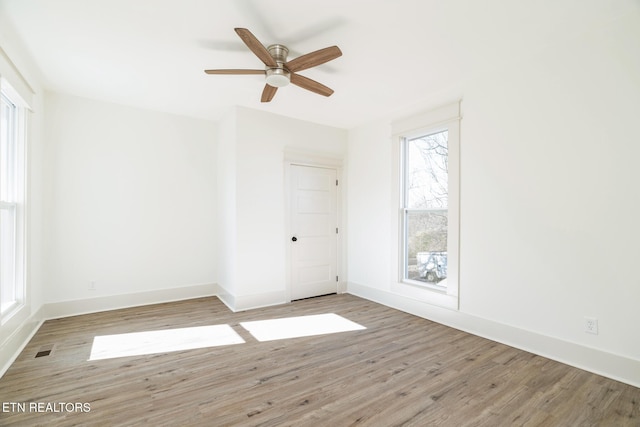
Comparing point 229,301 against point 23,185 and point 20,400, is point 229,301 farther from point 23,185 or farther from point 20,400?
point 23,185

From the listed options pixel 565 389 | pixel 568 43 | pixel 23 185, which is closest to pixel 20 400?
pixel 23 185

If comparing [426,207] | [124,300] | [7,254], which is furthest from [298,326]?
[7,254]

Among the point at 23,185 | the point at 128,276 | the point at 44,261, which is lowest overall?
the point at 128,276

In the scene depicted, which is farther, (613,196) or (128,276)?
(128,276)

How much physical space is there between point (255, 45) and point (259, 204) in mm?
2359

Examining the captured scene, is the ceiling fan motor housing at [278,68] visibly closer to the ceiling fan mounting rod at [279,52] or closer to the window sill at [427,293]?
the ceiling fan mounting rod at [279,52]

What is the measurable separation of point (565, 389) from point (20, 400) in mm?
3882

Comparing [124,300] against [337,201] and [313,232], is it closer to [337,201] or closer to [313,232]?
[313,232]

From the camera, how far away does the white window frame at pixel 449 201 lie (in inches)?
135

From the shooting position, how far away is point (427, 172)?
394 centimetres

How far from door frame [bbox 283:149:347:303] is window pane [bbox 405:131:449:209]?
1205 millimetres

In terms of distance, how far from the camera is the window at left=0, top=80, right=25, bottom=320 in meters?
2.83

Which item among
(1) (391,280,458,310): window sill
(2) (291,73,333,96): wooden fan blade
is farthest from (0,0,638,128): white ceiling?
(1) (391,280,458,310): window sill

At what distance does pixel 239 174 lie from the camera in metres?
4.11
